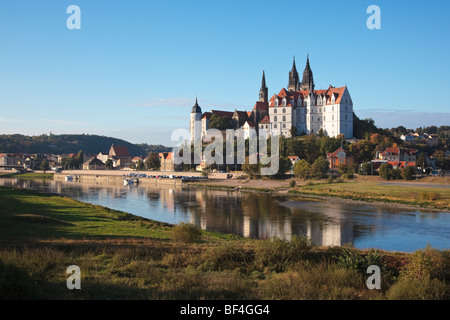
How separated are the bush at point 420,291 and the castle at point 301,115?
81.7 metres

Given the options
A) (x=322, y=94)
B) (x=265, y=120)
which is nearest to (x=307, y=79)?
(x=322, y=94)

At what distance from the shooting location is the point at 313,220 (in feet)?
117

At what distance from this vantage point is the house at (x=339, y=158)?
2963 inches

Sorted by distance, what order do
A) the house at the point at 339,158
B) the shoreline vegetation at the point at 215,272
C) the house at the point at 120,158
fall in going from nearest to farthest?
the shoreline vegetation at the point at 215,272, the house at the point at 339,158, the house at the point at 120,158

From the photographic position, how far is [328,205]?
4550cm

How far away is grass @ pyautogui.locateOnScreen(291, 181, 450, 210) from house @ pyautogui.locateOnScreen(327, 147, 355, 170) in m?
14.6

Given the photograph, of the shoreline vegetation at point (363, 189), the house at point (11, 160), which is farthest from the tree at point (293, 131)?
the house at point (11, 160)

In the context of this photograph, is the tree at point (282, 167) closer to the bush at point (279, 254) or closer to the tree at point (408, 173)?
the tree at point (408, 173)

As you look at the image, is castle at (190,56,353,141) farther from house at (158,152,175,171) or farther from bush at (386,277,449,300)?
bush at (386,277,449,300)

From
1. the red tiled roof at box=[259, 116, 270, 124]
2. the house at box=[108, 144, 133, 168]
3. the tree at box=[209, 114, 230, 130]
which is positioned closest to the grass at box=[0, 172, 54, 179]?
the house at box=[108, 144, 133, 168]

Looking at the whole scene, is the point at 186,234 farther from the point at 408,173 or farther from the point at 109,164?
the point at 109,164

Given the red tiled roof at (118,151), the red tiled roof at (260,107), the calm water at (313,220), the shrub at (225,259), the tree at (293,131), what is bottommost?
the calm water at (313,220)
